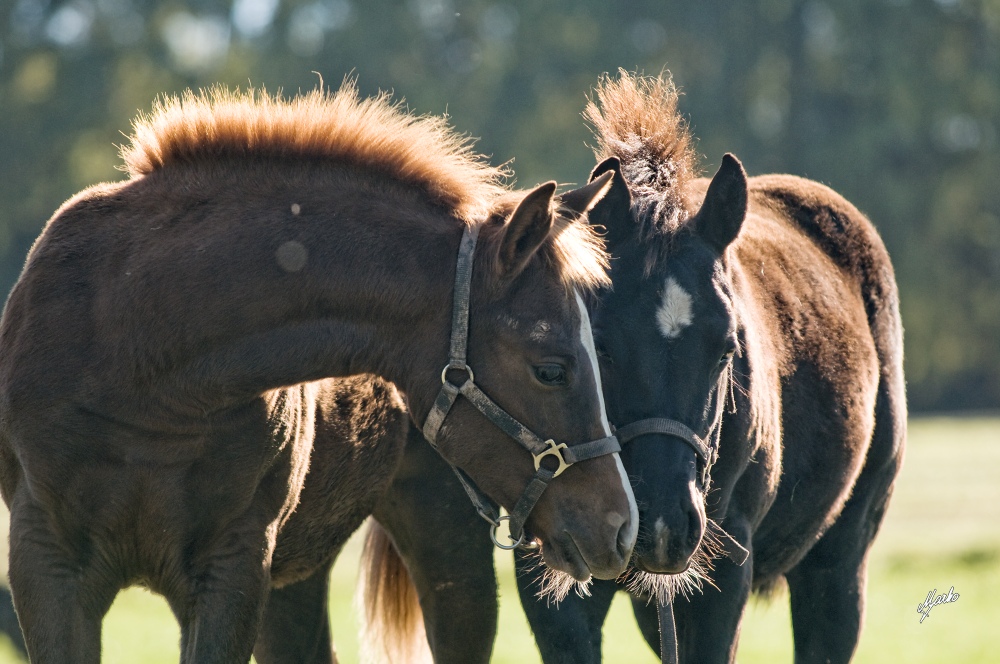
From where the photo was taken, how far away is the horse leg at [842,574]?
515cm

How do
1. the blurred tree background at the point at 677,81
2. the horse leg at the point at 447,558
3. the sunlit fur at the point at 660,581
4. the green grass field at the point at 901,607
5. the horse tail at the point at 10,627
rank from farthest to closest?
the blurred tree background at the point at 677,81 → the green grass field at the point at 901,607 → the horse tail at the point at 10,627 → the horse leg at the point at 447,558 → the sunlit fur at the point at 660,581

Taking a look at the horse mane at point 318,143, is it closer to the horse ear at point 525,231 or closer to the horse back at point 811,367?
the horse ear at point 525,231

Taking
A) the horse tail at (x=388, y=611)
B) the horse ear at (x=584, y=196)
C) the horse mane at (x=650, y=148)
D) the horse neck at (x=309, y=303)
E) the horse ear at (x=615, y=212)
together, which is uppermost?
the horse mane at (x=650, y=148)

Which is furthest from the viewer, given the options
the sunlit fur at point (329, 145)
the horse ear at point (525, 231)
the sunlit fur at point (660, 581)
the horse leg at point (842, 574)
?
the horse leg at point (842, 574)

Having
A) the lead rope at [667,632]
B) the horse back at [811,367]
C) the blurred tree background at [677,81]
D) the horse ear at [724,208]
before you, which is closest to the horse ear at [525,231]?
the horse ear at [724,208]

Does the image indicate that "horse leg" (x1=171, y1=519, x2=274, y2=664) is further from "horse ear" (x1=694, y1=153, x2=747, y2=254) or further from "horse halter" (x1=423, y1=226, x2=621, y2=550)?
"horse ear" (x1=694, y1=153, x2=747, y2=254)

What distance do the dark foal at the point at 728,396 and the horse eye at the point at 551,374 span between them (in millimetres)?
469

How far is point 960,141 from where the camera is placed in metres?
27.7

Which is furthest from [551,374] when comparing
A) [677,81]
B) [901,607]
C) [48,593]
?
[677,81]

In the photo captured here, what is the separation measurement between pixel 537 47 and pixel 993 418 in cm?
1369

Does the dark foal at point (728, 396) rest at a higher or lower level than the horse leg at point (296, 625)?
→ higher

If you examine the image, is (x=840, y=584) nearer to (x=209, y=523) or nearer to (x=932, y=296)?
(x=209, y=523)

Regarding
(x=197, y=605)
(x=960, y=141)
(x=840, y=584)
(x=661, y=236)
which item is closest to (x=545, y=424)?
(x=661, y=236)

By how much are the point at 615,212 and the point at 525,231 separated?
80cm
